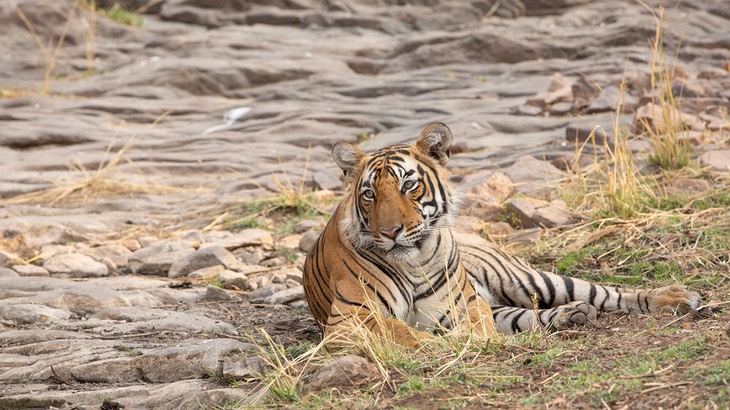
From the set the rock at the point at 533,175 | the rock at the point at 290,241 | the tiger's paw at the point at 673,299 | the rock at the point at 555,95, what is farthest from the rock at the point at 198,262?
the rock at the point at 555,95

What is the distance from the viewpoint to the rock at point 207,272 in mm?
7551

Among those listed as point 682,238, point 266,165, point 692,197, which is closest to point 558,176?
point 692,197

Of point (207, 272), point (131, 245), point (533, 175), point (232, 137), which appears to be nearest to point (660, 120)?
point (533, 175)

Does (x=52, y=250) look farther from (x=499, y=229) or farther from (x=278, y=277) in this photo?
(x=499, y=229)

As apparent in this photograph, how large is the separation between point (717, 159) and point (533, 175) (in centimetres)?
156

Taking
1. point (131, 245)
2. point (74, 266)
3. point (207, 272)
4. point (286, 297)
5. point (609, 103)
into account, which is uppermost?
point (609, 103)

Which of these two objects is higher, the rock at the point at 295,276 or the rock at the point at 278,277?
the rock at the point at 295,276

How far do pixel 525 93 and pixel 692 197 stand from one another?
5737mm

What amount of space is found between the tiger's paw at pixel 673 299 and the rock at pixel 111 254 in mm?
4526

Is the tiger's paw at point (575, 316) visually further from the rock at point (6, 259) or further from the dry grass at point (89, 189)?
the dry grass at point (89, 189)

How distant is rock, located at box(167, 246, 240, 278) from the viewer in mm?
7715

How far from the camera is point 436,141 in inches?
207

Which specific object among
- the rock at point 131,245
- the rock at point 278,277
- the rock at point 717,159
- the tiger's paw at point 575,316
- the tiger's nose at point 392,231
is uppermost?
the tiger's nose at point 392,231

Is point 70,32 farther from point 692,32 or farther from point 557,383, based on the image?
point 557,383
